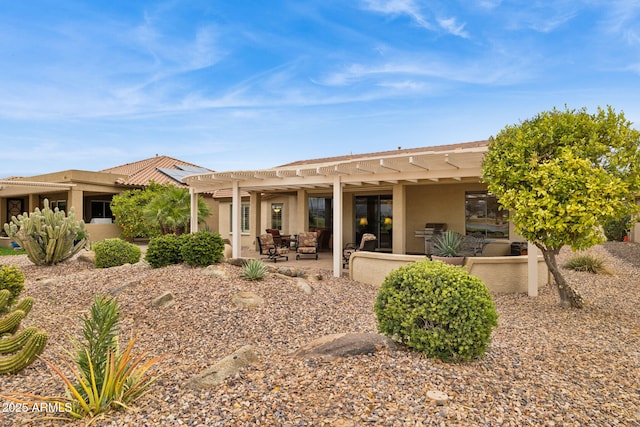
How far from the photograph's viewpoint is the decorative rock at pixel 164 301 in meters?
6.41

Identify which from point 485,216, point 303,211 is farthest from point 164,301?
point 485,216

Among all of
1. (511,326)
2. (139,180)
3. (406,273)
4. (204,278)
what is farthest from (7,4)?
(139,180)

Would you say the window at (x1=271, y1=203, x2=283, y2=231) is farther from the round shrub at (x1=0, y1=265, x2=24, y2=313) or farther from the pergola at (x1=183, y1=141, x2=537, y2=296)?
the round shrub at (x1=0, y1=265, x2=24, y2=313)

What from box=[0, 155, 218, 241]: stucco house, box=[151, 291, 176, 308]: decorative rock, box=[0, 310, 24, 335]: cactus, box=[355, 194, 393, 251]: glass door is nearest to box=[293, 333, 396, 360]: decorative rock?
box=[151, 291, 176, 308]: decorative rock

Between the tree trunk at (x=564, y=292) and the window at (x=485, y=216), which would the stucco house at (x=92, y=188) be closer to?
the window at (x=485, y=216)

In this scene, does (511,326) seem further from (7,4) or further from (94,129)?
(94,129)

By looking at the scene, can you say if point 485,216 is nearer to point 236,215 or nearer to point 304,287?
point 304,287

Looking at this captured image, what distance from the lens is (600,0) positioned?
9.27m

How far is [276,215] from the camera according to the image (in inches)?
712

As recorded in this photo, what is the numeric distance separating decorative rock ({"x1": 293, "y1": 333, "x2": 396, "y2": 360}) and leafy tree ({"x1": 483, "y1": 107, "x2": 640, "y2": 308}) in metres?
4.13

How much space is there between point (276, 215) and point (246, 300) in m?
11.8

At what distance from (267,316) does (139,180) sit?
1983cm

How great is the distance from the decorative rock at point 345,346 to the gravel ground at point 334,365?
129 millimetres

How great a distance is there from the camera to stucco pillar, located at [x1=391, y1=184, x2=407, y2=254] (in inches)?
489
